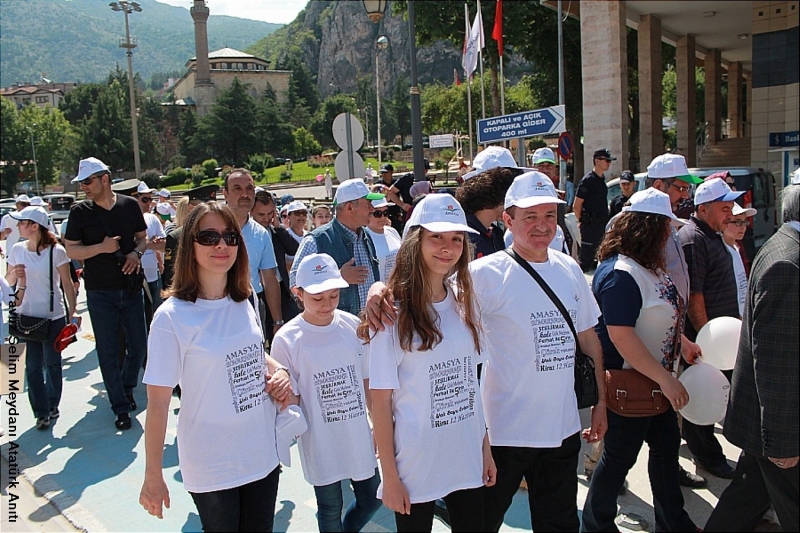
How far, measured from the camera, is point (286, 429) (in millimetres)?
2814

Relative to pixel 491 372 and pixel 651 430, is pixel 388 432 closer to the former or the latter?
pixel 491 372

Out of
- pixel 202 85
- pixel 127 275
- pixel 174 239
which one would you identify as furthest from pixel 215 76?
pixel 174 239

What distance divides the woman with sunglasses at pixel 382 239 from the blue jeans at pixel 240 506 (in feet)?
6.88

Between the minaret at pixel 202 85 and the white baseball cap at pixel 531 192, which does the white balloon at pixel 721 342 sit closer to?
the white baseball cap at pixel 531 192

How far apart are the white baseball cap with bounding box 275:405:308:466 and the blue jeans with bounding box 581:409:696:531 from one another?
1.58 metres

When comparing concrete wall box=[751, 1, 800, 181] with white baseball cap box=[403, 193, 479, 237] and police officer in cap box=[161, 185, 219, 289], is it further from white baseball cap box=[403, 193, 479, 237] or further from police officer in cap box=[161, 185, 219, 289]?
white baseball cap box=[403, 193, 479, 237]

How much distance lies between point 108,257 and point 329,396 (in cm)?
349

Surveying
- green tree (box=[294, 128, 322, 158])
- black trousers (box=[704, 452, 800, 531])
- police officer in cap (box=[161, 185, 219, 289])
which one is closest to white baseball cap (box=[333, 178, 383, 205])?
police officer in cap (box=[161, 185, 219, 289])

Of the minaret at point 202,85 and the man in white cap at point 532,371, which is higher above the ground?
the minaret at point 202,85

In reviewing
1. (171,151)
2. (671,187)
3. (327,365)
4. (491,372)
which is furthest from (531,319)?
(171,151)

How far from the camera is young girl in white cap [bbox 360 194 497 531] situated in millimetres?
2549

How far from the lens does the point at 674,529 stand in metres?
3.27

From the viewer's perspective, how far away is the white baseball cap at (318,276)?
315cm

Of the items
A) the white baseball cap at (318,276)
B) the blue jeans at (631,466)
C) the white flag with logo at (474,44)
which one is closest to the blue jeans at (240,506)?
the white baseball cap at (318,276)
